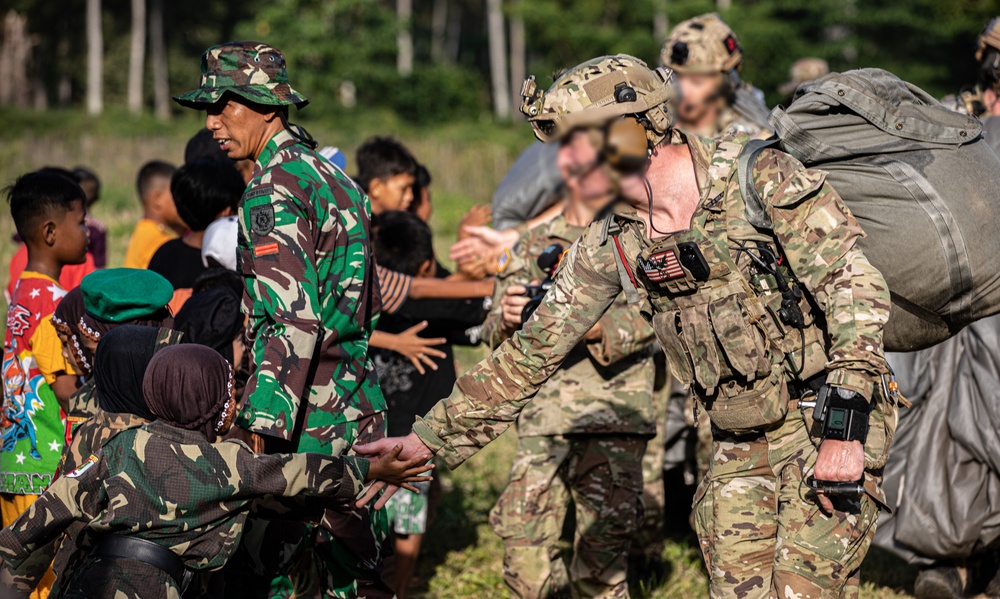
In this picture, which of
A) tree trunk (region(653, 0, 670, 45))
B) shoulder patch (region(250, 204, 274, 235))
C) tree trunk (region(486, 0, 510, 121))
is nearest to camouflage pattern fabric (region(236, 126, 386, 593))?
shoulder patch (region(250, 204, 274, 235))

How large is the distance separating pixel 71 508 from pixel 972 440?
4.22 metres

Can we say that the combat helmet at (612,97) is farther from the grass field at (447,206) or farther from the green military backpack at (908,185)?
the grass field at (447,206)

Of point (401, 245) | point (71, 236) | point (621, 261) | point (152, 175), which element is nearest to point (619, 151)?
point (621, 261)

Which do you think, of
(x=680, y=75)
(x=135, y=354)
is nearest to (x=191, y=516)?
(x=135, y=354)

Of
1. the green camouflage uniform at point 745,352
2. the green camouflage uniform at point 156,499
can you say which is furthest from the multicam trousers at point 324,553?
the green camouflage uniform at point 156,499

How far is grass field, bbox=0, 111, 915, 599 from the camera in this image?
605 cm

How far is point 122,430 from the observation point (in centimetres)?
361

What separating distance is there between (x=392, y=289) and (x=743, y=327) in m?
2.21

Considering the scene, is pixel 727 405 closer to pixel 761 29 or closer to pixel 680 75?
pixel 680 75

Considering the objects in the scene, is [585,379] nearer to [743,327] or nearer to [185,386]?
[743,327]

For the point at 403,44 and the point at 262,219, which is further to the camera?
the point at 403,44

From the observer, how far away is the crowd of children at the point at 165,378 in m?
3.51

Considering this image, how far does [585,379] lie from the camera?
514 centimetres

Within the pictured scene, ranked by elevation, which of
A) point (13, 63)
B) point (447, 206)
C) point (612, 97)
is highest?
point (13, 63)
